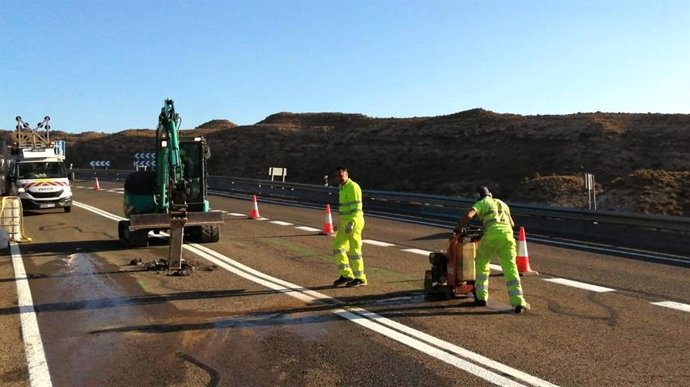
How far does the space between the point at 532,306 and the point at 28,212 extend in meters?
22.0

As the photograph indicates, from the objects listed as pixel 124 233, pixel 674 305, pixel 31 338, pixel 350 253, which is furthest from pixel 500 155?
pixel 31 338

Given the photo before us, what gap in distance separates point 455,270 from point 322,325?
2.06 metres

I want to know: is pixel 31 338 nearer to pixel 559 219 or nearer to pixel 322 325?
pixel 322 325

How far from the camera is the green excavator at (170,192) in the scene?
13078 millimetres

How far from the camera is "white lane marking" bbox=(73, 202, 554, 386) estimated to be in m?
5.17

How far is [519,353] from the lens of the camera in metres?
5.79

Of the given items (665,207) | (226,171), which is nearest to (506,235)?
(665,207)

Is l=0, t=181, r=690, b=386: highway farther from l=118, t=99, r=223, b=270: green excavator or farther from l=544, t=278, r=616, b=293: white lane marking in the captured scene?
l=118, t=99, r=223, b=270: green excavator

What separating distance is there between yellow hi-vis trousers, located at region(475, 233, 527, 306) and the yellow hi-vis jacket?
213 centimetres

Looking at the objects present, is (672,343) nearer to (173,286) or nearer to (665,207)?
(173,286)

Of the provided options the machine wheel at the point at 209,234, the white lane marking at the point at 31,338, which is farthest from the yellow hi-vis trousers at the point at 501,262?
the machine wheel at the point at 209,234

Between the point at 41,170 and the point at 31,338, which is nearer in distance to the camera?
the point at 31,338

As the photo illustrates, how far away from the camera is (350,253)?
9250mm

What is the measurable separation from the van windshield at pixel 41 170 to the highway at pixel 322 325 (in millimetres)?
12326
